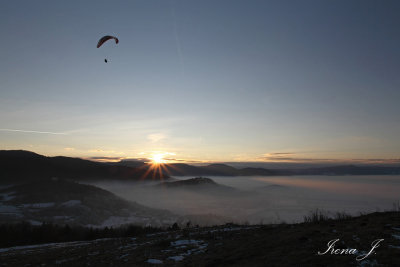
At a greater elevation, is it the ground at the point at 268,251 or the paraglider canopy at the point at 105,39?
the paraglider canopy at the point at 105,39

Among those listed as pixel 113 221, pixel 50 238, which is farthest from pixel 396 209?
pixel 113 221

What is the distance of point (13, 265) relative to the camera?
16.9 metres

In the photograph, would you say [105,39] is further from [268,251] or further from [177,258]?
[268,251]

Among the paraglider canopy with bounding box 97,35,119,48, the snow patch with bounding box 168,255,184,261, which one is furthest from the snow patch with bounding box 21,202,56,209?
the snow patch with bounding box 168,255,184,261

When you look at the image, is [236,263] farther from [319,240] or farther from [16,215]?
[16,215]

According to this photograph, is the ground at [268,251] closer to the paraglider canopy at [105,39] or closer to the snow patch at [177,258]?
the snow patch at [177,258]

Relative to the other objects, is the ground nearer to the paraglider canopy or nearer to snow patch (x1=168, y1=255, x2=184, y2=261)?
snow patch (x1=168, y1=255, x2=184, y2=261)

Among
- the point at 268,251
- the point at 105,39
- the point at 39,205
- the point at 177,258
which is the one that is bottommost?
the point at 39,205

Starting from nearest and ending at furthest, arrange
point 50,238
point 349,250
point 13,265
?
point 349,250, point 13,265, point 50,238

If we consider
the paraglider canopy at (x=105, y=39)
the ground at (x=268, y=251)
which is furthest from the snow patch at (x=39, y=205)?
the ground at (x=268, y=251)

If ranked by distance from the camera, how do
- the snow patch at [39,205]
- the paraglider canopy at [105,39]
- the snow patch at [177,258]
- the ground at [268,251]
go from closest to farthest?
the ground at [268,251] < the snow patch at [177,258] < the paraglider canopy at [105,39] < the snow patch at [39,205]

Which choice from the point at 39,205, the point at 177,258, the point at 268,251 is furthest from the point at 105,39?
the point at 39,205

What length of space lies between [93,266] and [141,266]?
11.8 feet

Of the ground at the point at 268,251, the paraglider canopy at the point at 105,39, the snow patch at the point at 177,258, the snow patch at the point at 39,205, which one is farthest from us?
the snow patch at the point at 39,205
